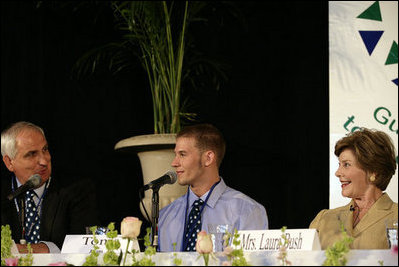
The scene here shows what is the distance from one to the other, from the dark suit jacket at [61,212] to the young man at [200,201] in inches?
17.6

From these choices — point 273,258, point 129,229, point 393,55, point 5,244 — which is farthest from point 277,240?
point 393,55

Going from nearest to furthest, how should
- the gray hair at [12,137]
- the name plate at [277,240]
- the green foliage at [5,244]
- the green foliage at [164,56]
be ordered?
the green foliage at [5,244], the name plate at [277,240], the gray hair at [12,137], the green foliage at [164,56]

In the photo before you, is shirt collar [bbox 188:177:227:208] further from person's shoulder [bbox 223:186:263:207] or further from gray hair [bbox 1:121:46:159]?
gray hair [bbox 1:121:46:159]

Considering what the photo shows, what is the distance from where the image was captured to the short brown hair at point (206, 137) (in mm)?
4078

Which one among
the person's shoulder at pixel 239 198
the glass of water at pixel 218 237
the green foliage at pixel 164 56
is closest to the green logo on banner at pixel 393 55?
the green foliage at pixel 164 56

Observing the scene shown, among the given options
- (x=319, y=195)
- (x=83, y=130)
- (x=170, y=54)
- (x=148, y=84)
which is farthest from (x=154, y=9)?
(x=319, y=195)

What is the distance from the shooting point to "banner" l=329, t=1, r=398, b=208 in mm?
4605

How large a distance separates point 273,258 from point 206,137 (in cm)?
211

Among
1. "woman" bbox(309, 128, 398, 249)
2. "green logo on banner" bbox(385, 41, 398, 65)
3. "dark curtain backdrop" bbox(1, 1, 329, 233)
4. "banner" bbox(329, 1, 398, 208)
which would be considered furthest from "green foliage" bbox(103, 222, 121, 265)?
"green logo on banner" bbox(385, 41, 398, 65)

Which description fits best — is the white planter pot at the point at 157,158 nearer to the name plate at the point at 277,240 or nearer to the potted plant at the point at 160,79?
the potted plant at the point at 160,79

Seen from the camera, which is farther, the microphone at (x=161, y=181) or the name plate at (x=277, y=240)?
the microphone at (x=161, y=181)

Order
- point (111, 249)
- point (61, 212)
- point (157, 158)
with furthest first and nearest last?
1. point (157, 158)
2. point (61, 212)
3. point (111, 249)

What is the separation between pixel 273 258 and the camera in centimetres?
204

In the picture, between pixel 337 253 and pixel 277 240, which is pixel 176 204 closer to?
pixel 277 240
